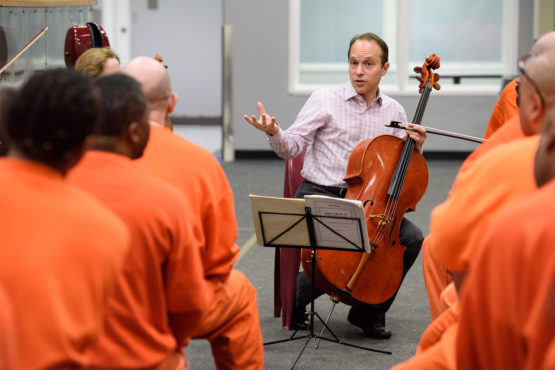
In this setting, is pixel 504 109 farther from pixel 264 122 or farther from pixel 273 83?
pixel 273 83

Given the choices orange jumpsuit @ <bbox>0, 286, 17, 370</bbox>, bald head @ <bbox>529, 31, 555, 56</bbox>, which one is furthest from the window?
A: orange jumpsuit @ <bbox>0, 286, 17, 370</bbox>

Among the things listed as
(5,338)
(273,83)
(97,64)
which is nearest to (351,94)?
(97,64)

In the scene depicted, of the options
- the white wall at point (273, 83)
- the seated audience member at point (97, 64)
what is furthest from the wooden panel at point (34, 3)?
the white wall at point (273, 83)

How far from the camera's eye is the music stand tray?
10.4 ft

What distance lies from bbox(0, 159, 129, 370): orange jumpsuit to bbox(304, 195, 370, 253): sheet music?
1.74 metres

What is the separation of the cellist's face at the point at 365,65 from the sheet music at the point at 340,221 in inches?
34.9

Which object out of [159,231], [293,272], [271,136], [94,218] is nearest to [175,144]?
[159,231]

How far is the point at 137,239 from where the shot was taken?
5.84 ft

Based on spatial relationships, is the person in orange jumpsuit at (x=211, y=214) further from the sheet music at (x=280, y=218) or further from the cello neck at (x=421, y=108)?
the cello neck at (x=421, y=108)

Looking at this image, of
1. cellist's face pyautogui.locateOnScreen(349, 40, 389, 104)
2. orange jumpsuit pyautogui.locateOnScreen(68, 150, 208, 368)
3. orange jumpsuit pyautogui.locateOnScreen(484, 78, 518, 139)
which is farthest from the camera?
cellist's face pyautogui.locateOnScreen(349, 40, 389, 104)

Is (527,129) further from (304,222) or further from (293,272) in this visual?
(293,272)

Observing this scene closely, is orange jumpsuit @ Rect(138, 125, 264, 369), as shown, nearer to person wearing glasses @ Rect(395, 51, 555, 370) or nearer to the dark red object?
person wearing glasses @ Rect(395, 51, 555, 370)

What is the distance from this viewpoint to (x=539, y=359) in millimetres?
1230

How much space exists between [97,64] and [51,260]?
2.00 m
